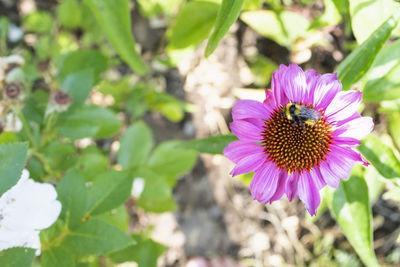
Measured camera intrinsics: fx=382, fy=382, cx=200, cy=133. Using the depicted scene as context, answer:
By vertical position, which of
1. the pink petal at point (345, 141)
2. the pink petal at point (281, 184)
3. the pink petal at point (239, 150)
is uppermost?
the pink petal at point (345, 141)

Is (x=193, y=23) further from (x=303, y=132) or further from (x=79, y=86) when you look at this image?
(x=303, y=132)

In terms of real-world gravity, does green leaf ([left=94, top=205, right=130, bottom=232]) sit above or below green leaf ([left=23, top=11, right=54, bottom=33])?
below

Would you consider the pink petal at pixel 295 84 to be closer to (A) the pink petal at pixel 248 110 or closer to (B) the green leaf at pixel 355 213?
(A) the pink petal at pixel 248 110

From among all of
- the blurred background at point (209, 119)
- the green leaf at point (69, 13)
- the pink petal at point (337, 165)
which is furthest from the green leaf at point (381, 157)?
the green leaf at point (69, 13)

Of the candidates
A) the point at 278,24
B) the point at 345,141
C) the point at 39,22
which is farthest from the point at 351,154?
the point at 39,22

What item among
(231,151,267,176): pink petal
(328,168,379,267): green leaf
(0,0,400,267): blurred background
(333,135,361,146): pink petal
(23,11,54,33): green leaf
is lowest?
(0,0,400,267): blurred background

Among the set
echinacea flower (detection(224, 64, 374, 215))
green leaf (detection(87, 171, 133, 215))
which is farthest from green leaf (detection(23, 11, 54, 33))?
echinacea flower (detection(224, 64, 374, 215))

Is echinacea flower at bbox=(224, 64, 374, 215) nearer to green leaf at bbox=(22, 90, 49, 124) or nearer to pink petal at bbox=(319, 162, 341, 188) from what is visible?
pink petal at bbox=(319, 162, 341, 188)
